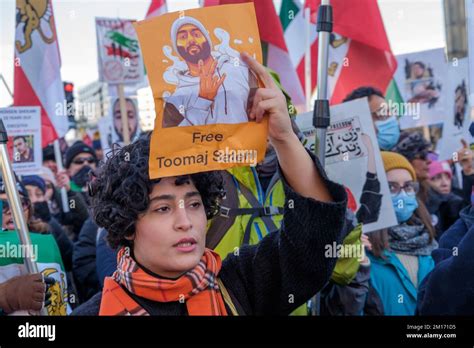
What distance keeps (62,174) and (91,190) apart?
3.42 meters

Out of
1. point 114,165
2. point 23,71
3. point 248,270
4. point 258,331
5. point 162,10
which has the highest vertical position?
point 162,10

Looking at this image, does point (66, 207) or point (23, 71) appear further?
point (66, 207)

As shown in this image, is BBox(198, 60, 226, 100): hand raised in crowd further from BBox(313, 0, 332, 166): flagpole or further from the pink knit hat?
the pink knit hat

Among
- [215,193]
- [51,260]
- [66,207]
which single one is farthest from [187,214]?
[66,207]

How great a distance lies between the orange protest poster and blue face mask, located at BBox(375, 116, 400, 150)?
2.56m

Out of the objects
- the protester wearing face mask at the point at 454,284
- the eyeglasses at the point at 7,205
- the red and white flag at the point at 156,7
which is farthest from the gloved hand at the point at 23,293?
the red and white flag at the point at 156,7

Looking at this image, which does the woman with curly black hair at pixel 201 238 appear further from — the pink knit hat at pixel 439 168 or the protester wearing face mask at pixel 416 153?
the pink knit hat at pixel 439 168

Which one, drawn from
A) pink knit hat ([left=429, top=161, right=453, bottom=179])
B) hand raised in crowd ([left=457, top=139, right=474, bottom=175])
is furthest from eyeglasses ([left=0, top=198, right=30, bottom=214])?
pink knit hat ([left=429, top=161, right=453, bottom=179])

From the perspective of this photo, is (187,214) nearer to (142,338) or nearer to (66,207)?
(142,338)

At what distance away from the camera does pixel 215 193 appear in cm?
258

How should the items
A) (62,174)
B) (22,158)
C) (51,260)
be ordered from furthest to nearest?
1. (62,174)
2. (22,158)
3. (51,260)

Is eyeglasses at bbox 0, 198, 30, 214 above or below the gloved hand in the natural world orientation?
above

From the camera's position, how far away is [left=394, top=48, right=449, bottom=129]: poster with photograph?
18.5 ft

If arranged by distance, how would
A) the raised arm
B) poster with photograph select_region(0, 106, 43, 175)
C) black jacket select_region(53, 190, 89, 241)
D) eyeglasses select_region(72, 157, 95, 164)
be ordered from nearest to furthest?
1. the raised arm
2. poster with photograph select_region(0, 106, 43, 175)
3. black jacket select_region(53, 190, 89, 241)
4. eyeglasses select_region(72, 157, 95, 164)
